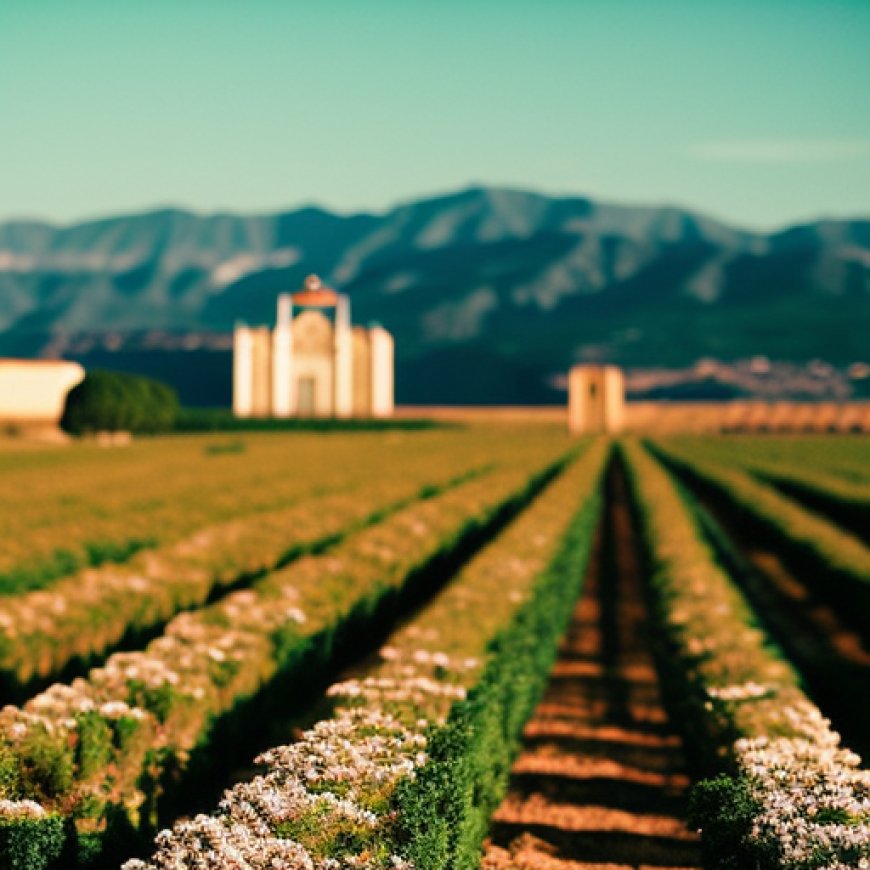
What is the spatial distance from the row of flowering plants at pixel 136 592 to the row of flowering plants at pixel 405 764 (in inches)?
140

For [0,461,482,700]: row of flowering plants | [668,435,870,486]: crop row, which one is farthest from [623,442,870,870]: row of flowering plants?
[668,435,870,486]: crop row

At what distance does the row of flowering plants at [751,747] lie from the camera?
6.58 metres

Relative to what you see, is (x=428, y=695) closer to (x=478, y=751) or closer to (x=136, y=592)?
(x=478, y=751)

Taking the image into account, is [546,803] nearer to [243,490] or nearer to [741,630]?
[741,630]

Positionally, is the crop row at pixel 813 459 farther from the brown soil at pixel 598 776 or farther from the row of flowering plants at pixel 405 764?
the row of flowering plants at pixel 405 764

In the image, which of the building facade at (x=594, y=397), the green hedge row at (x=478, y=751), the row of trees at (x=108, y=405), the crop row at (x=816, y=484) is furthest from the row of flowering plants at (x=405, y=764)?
the building facade at (x=594, y=397)

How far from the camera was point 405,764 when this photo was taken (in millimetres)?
7645

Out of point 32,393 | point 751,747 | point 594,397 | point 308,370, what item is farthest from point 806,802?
point 594,397

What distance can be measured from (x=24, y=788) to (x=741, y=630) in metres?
8.65

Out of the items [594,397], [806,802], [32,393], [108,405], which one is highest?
[594,397]

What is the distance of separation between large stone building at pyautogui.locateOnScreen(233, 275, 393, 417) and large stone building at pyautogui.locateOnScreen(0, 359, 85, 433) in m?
32.4

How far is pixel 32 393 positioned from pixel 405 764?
89.4 m

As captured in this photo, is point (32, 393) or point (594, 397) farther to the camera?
point (594, 397)

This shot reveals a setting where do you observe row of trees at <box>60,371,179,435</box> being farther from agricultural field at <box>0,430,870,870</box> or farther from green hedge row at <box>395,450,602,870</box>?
green hedge row at <box>395,450,602,870</box>
